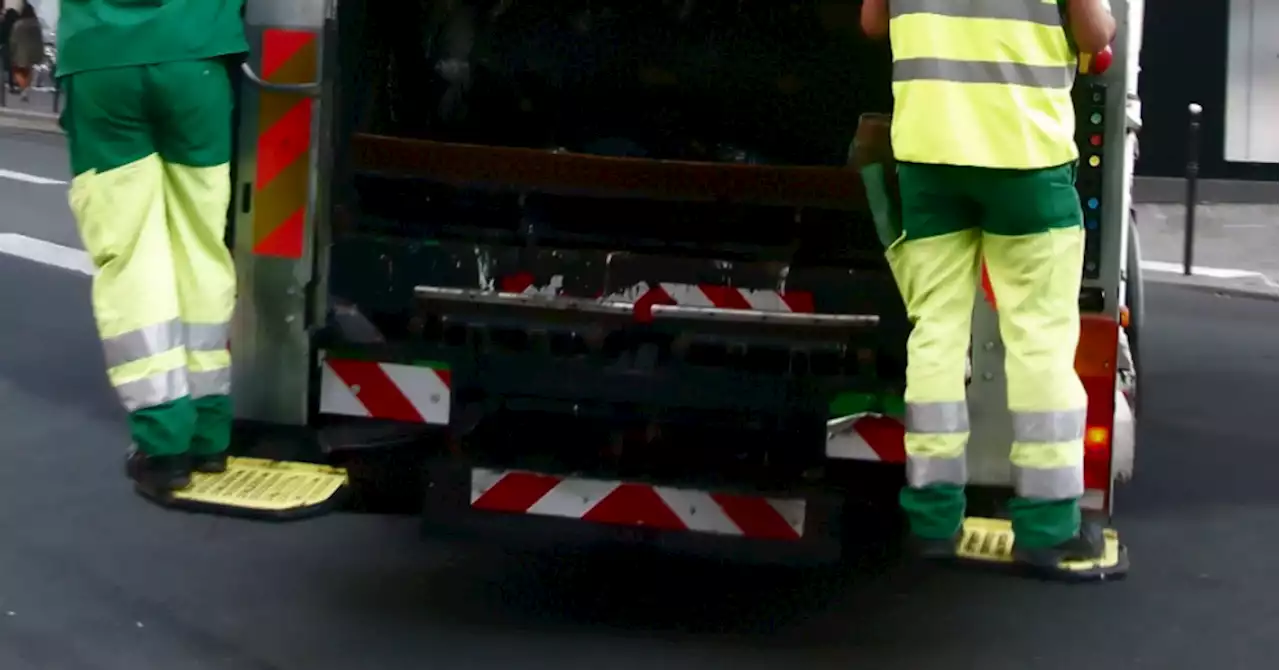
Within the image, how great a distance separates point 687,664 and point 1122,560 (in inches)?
48.9

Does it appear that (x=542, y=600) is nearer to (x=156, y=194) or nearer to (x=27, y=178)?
(x=156, y=194)

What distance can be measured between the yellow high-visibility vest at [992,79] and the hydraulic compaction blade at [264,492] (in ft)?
5.80

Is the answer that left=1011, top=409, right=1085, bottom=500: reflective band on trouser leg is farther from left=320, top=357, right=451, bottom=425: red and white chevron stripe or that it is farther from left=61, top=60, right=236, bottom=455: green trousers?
left=61, top=60, right=236, bottom=455: green trousers

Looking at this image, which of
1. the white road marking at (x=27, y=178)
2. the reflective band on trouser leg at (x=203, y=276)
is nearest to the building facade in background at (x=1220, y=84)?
the white road marking at (x=27, y=178)

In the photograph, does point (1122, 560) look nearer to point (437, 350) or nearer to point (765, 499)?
point (765, 499)

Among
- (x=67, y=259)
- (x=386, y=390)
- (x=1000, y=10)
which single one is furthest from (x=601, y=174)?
(x=67, y=259)

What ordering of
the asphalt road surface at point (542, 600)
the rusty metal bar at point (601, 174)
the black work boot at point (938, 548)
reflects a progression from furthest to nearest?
1. the asphalt road surface at point (542, 600)
2. the rusty metal bar at point (601, 174)
3. the black work boot at point (938, 548)

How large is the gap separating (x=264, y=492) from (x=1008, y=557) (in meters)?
1.86

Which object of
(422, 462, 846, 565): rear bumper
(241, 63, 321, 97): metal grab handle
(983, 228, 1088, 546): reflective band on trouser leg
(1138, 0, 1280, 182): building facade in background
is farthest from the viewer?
(1138, 0, 1280, 182): building facade in background

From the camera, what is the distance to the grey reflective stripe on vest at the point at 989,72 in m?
3.85

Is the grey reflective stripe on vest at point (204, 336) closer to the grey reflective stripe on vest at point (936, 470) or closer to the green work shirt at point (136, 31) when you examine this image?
the green work shirt at point (136, 31)

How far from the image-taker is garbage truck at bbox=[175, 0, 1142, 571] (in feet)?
14.1

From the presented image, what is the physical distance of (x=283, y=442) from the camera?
4617 mm

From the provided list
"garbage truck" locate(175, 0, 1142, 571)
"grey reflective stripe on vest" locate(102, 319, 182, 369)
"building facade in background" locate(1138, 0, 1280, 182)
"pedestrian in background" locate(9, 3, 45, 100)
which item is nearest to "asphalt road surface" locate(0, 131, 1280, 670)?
"garbage truck" locate(175, 0, 1142, 571)
